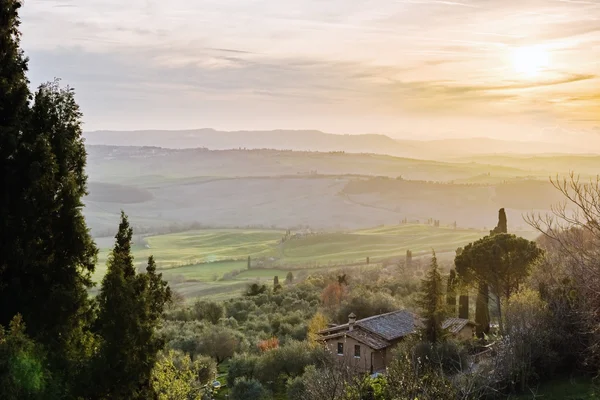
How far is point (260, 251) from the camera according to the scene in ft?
427

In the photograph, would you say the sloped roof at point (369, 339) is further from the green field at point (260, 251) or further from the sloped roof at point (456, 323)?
the green field at point (260, 251)

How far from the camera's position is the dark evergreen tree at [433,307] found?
26234 millimetres

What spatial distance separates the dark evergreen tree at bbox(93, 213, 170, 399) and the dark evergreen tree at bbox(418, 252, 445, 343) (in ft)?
59.2

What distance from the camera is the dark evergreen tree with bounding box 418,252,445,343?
1033 inches

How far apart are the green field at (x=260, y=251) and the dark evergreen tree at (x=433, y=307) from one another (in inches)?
2155

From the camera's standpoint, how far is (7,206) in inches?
385

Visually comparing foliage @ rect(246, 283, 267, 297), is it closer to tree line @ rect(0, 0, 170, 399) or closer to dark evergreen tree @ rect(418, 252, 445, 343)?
dark evergreen tree @ rect(418, 252, 445, 343)

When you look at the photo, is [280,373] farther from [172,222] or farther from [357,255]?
[172,222]

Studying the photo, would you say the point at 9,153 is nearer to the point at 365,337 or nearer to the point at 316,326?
the point at 365,337

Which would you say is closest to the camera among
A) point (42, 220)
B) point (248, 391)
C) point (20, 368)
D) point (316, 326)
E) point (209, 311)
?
point (20, 368)

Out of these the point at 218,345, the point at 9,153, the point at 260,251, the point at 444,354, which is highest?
the point at 9,153

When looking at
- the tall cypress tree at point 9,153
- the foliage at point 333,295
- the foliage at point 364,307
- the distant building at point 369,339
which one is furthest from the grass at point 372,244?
the tall cypress tree at point 9,153

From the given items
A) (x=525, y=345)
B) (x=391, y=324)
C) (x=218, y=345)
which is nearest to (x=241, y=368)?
(x=218, y=345)

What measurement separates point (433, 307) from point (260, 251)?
105045mm
